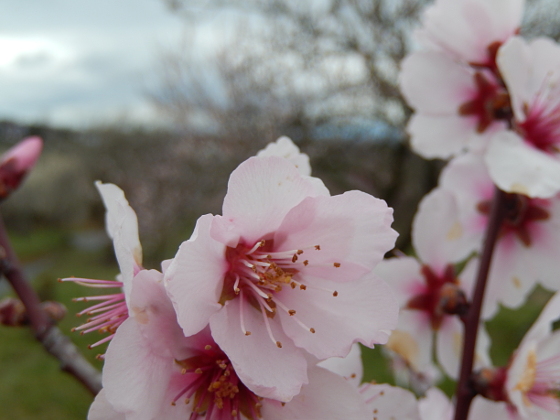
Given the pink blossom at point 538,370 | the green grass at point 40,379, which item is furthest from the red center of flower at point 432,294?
the green grass at point 40,379

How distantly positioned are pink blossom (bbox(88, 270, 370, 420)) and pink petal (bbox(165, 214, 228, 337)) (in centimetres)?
3

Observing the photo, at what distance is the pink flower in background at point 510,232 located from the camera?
0.66 m

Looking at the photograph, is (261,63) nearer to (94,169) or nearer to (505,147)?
(505,147)

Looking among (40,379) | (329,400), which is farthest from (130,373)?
(40,379)

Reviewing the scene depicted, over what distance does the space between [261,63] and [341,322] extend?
5768mm

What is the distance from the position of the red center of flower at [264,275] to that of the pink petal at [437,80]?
1.24 feet

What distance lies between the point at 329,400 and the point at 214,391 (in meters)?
0.10

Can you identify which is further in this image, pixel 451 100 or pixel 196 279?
pixel 451 100

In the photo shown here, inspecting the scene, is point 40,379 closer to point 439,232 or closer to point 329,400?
point 439,232

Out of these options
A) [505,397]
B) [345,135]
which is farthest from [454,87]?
[345,135]

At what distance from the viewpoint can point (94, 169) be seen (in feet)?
38.1

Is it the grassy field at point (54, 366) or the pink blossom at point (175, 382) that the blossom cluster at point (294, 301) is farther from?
the grassy field at point (54, 366)

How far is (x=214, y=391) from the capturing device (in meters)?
0.40

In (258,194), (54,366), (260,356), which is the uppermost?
(258,194)
